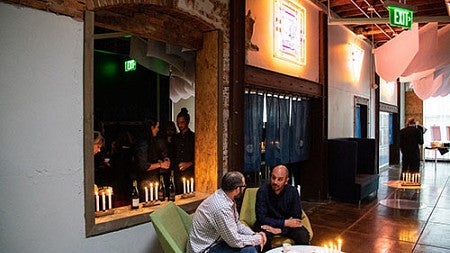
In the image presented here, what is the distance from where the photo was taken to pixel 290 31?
5957 mm

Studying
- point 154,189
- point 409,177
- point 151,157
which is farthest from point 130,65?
point 409,177

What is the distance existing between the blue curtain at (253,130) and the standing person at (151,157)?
1.23 meters

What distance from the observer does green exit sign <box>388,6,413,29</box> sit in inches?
186

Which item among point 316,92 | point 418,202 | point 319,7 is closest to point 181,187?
point 316,92

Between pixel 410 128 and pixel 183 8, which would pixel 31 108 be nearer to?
pixel 183 8

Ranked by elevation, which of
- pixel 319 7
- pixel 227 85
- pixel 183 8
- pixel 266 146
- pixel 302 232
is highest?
pixel 319 7

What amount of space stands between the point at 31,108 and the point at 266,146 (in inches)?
151

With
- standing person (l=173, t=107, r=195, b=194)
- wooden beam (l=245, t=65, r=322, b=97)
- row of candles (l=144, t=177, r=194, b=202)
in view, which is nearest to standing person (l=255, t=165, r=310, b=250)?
row of candles (l=144, t=177, r=194, b=202)

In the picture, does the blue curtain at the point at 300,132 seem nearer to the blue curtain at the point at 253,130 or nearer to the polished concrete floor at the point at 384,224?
the polished concrete floor at the point at 384,224

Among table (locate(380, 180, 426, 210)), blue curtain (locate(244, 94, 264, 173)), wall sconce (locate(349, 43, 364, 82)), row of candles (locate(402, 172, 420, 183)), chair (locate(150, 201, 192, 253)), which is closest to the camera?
chair (locate(150, 201, 192, 253))

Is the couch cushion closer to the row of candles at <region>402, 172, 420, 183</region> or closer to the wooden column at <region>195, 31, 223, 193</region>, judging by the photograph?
the wooden column at <region>195, 31, 223, 193</region>

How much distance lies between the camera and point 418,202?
6973mm

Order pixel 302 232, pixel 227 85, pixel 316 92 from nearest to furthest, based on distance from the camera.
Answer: pixel 302 232 → pixel 227 85 → pixel 316 92

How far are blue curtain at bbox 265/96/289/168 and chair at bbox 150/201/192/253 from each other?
2.68 m
